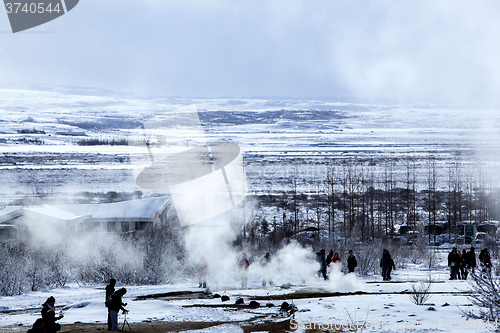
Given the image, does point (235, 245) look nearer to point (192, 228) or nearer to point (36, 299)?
point (192, 228)

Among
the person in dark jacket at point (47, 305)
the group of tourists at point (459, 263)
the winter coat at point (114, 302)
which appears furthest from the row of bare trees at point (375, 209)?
the person in dark jacket at point (47, 305)

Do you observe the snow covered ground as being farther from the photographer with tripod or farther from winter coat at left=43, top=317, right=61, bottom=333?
winter coat at left=43, top=317, right=61, bottom=333

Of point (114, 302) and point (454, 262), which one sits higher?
point (114, 302)

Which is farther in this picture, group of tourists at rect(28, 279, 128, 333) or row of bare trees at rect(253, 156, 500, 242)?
row of bare trees at rect(253, 156, 500, 242)

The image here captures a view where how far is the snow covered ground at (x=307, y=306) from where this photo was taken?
10797mm

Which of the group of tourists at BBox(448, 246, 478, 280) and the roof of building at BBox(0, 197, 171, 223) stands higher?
the roof of building at BBox(0, 197, 171, 223)

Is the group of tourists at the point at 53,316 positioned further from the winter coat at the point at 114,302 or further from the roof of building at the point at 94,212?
the roof of building at the point at 94,212

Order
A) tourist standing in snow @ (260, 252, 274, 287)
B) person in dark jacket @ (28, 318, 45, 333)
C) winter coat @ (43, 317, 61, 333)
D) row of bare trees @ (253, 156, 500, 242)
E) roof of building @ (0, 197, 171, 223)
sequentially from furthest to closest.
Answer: row of bare trees @ (253, 156, 500, 242) < roof of building @ (0, 197, 171, 223) < tourist standing in snow @ (260, 252, 274, 287) < winter coat @ (43, 317, 61, 333) < person in dark jacket @ (28, 318, 45, 333)

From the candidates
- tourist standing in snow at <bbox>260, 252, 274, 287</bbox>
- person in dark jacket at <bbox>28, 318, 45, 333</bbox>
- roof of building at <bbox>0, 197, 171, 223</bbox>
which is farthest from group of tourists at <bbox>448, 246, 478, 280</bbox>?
roof of building at <bbox>0, 197, 171, 223</bbox>

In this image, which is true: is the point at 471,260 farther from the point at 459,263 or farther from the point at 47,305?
the point at 47,305

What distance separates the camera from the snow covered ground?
10.8m

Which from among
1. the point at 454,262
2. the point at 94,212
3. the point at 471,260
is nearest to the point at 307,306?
the point at 454,262

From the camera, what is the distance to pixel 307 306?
13.2 m

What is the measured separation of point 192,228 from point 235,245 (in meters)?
2.70
